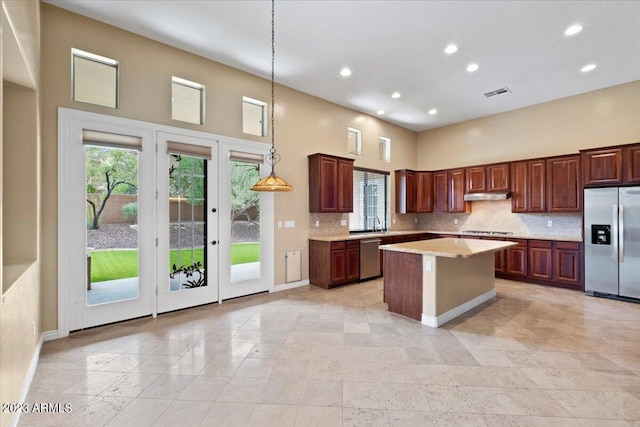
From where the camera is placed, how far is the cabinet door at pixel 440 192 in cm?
748

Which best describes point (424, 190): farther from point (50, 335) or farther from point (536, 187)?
point (50, 335)

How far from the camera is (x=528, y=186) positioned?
6.05 m

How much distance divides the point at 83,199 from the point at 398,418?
Answer: 3.94 metres

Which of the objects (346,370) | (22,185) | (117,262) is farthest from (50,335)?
(346,370)

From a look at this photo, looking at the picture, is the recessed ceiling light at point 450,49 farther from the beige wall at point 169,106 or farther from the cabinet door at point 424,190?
the cabinet door at point 424,190

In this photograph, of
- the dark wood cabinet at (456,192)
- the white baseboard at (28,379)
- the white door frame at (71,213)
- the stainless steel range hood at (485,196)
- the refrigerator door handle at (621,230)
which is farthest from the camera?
the dark wood cabinet at (456,192)

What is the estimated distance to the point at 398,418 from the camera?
2.03 metres

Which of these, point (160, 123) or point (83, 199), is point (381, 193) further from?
point (83, 199)

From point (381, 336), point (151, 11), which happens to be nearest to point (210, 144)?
point (151, 11)

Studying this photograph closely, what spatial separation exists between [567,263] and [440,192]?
9.87 feet

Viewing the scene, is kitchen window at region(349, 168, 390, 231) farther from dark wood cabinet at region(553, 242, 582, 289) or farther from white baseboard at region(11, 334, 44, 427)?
white baseboard at region(11, 334, 44, 427)

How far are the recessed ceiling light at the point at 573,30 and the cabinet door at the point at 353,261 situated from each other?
428cm

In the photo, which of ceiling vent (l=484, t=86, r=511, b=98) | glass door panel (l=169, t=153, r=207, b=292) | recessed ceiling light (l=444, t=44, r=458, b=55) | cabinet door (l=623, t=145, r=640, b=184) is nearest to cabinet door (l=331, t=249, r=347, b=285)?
glass door panel (l=169, t=153, r=207, b=292)

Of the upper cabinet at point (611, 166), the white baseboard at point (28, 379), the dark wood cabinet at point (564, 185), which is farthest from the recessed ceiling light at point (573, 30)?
the white baseboard at point (28, 379)
